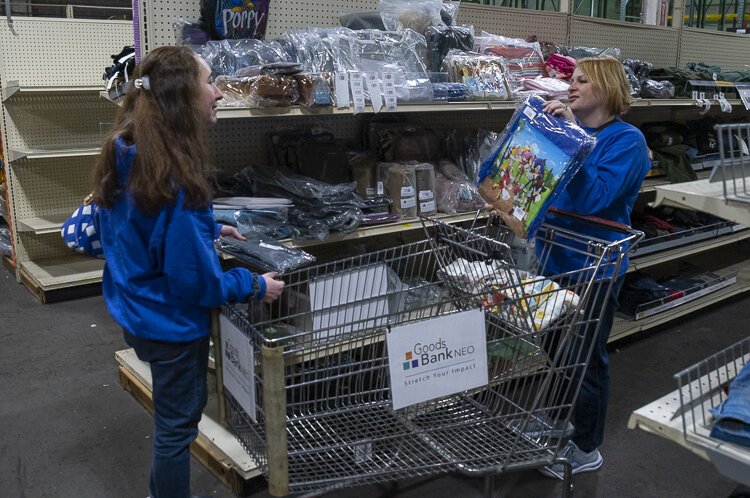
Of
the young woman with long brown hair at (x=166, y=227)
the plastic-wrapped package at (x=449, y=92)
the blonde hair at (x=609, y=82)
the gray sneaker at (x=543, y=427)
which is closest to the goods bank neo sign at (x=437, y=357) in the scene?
the gray sneaker at (x=543, y=427)

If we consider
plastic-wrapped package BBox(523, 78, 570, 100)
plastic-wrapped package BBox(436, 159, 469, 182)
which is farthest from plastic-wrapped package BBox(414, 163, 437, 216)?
plastic-wrapped package BBox(523, 78, 570, 100)

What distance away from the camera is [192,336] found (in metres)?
1.92

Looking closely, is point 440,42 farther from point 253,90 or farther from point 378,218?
point 253,90

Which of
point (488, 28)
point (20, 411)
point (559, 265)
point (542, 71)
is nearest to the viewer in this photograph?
point (559, 265)

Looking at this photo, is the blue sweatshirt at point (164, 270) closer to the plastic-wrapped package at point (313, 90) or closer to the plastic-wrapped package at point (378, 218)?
the plastic-wrapped package at point (313, 90)

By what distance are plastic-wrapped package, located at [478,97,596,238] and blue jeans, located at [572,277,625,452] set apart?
1.75 feet

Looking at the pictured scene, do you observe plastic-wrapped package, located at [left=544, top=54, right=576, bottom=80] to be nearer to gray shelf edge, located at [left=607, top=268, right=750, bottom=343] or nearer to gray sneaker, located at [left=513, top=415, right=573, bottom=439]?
gray shelf edge, located at [left=607, top=268, right=750, bottom=343]

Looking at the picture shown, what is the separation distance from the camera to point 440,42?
3.19 metres

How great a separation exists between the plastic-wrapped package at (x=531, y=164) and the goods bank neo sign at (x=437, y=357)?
44cm

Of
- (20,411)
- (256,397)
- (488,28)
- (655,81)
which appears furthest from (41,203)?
(655,81)

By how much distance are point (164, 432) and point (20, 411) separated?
1471 mm

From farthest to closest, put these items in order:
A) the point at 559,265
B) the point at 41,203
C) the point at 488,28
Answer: the point at 41,203 < the point at 488,28 < the point at 559,265

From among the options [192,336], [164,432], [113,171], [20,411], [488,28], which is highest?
[488,28]

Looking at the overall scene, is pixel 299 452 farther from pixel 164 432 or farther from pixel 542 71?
pixel 542 71
